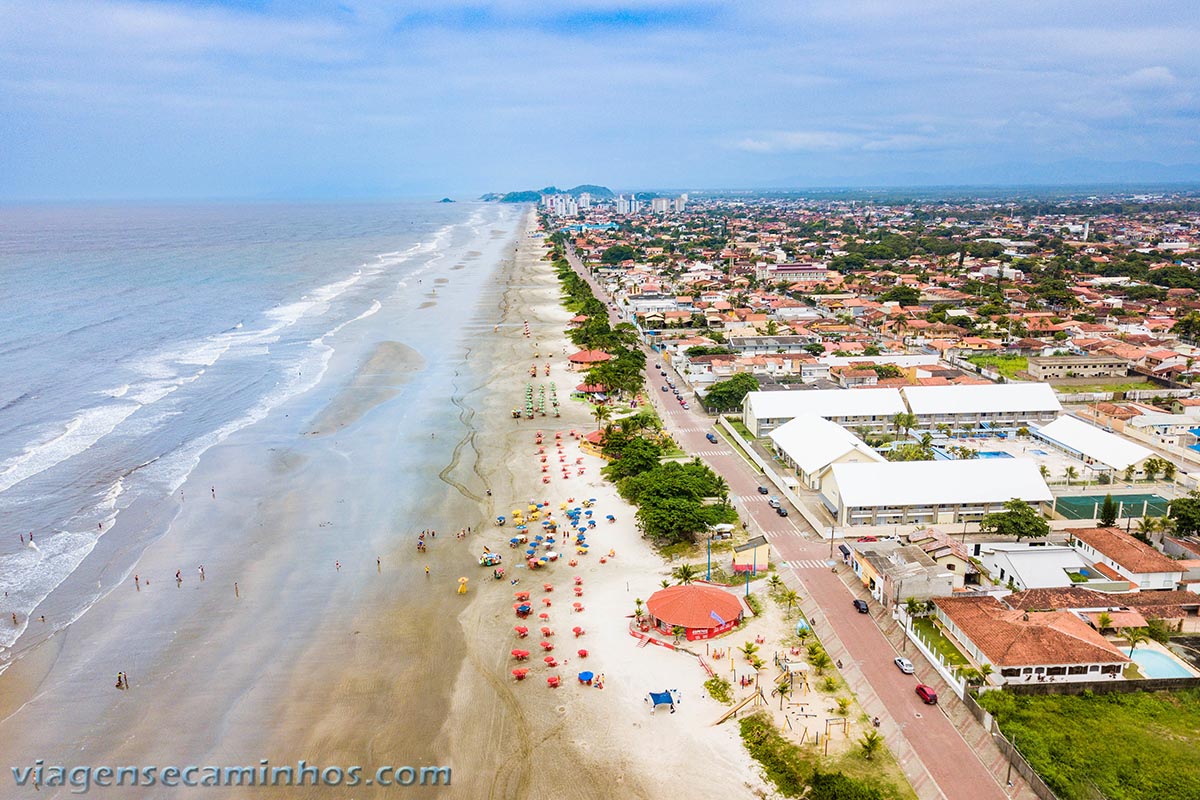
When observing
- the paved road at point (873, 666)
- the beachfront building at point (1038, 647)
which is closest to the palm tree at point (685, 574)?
the paved road at point (873, 666)

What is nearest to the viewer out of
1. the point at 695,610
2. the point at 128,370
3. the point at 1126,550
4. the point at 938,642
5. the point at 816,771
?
the point at 816,771

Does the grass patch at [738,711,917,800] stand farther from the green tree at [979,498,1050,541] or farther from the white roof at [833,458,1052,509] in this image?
the green tree at [979,498,1050,541]

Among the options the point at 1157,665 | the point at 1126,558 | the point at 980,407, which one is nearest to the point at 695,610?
the point at 1157,665

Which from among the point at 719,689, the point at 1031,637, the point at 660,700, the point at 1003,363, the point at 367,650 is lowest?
the point at 367,650

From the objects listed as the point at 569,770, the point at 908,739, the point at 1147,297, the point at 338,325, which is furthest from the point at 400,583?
the point at 1147,297

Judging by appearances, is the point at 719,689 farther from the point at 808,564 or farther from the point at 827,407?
the point at 827,407

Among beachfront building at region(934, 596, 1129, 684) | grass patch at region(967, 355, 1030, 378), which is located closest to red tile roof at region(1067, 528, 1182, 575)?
beachfront building at region(934, 596, 1129, 684)
